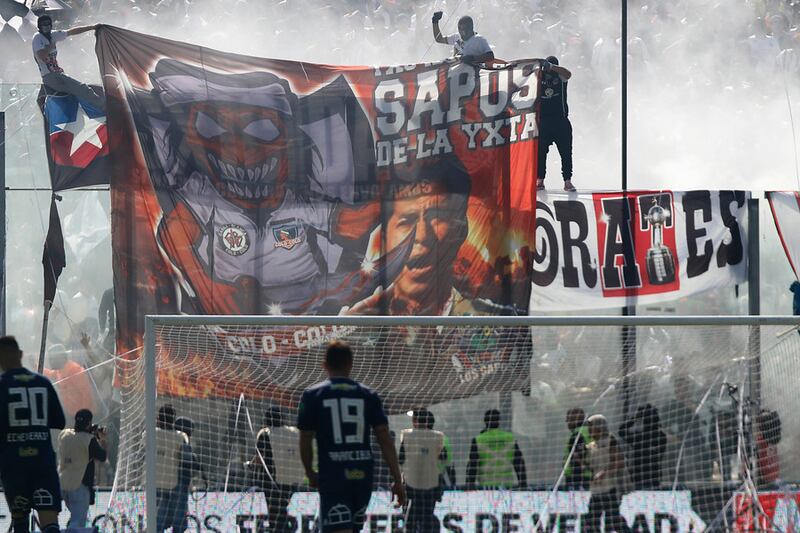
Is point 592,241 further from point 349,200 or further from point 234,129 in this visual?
point 234,129

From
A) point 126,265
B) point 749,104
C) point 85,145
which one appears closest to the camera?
point 126,265

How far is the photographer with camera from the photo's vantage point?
8695 millimetres

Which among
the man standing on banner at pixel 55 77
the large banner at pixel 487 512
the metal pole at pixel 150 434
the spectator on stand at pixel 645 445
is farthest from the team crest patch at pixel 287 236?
the spectator on stand at pixel 645 445

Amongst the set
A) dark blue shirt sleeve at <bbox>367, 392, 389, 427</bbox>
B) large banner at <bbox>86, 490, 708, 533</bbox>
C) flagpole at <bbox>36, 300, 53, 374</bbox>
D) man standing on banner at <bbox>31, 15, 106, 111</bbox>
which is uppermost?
man standing on banner at <bbox>31, 15, 106, 111</bbox>

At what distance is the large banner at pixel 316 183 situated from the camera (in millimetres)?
9898

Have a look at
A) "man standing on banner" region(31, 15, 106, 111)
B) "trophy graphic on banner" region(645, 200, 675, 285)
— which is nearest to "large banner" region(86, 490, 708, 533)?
"trophy graphic on banner" region(645, 200, 675, 285)

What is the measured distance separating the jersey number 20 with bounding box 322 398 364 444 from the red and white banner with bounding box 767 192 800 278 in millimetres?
6687

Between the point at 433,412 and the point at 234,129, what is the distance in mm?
3328

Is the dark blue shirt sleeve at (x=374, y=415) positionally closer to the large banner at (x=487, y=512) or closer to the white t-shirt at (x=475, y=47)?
the large banner at (x=487, y=512)

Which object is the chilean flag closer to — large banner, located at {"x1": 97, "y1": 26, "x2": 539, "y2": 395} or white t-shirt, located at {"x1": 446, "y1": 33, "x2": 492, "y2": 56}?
large banner, located at {"x1": 97, "y1": 26, "x2": 539, "y2": 395}

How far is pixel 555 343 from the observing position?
10.5 meters

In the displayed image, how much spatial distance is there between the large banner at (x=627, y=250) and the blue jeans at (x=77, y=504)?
14.8 feet

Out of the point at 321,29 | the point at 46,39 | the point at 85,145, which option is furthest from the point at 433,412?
the point at 321,29

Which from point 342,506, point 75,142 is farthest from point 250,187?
point 342,506
